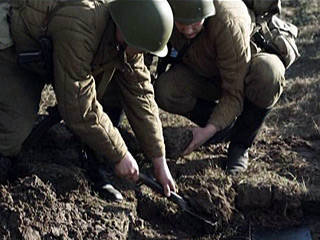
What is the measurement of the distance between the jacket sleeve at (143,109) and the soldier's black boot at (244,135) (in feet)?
2.78

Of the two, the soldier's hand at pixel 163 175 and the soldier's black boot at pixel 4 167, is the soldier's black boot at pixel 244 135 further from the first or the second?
the soldier's black boot at pixel 4 167

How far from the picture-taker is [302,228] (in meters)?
4.70

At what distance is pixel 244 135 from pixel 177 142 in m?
0.54

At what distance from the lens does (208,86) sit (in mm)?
5273

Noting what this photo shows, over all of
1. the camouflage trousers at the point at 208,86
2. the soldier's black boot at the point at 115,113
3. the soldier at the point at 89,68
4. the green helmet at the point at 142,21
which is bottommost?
the soldier's black boot at the point at 115,113

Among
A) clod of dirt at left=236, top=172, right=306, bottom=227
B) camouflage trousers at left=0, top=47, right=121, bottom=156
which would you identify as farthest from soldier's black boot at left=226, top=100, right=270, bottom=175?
camouflage trousers at left=0, top=47, right=121, bottom=156

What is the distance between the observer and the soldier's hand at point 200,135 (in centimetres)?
487

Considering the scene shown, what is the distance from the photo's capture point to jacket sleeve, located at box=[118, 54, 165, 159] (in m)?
4.41

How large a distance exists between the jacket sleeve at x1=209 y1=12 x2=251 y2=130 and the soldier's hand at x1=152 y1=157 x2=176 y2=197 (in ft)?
2.03

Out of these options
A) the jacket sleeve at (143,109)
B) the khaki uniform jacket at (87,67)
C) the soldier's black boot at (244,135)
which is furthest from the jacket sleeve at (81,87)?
the soldier's black boot at (244,135)

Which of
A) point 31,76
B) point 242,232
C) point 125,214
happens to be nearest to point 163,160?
point 125,214

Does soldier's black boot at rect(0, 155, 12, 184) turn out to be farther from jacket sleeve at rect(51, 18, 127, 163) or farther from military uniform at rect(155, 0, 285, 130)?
military uniform at rect(155, 0, 285, 130)

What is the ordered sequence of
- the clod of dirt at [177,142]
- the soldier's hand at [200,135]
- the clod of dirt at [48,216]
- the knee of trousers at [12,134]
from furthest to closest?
the clod of dirt at [177,142]
the soldier's hand at [200,135]
the knee of trousers at [12,134]
the clod of dirt at [48,216]

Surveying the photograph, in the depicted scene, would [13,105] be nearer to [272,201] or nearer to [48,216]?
[48,216]
